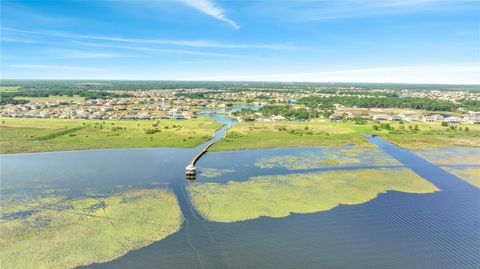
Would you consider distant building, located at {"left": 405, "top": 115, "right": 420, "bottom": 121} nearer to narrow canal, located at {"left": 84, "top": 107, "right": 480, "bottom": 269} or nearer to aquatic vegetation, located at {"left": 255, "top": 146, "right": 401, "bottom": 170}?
aquatic vegetation, located at {"left": 255, "top": 146, "right": 401, "bottom": 170}

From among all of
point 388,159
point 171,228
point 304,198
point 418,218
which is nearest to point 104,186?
point 171,228

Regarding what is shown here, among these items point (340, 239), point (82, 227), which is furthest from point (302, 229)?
point (82, 227)

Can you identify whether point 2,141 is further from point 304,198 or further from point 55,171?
point 304,198

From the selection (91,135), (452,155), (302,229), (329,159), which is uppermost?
(91,135)

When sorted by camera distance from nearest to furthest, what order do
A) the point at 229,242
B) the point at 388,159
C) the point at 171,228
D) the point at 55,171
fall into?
the point at 229,242 < the point at 171,228 < the point at 55,171 < the point at 388,159

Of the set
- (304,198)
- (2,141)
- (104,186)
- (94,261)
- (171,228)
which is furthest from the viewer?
(2,141)

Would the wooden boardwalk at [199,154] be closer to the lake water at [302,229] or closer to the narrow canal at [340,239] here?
the lake water at [302,229]

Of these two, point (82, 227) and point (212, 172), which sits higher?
point (212, 172)

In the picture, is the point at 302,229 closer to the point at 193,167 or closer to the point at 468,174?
the point at 193,167
